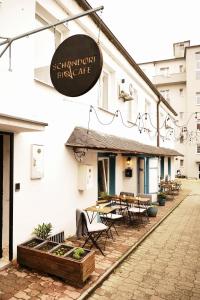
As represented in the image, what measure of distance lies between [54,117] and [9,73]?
1.79 meters

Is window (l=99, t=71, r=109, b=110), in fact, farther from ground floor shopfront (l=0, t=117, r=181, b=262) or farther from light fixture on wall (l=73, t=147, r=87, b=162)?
light fixture on wall (l=73, t=147, r=87, b=162)

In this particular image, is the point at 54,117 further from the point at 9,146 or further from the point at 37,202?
the point at 37,202

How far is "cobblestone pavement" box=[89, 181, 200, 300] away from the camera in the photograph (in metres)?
4.81

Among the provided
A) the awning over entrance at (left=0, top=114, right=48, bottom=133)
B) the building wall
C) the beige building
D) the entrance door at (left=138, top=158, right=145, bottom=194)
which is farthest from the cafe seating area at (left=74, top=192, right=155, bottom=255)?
the building wall

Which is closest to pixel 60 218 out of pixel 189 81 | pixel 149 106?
pixel 149 106

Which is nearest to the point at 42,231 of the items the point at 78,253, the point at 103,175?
the point at 78,253

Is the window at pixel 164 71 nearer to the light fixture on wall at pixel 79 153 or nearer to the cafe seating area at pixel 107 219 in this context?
the cafe seating area at pixel 107 219

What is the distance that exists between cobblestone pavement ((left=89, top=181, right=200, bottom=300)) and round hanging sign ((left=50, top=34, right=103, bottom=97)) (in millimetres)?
3707

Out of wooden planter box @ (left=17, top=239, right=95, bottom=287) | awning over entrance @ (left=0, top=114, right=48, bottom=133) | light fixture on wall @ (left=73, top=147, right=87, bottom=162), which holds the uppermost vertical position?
awning over entrance @ (left=0, top=114, right=48, bottom=133)

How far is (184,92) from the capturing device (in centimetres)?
3538

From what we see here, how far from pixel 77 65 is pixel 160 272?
461 cm

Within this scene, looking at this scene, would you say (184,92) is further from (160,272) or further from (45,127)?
(160,272)

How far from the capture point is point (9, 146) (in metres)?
6.02

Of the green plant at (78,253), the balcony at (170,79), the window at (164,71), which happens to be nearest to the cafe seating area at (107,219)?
the green plant at (78,253)
